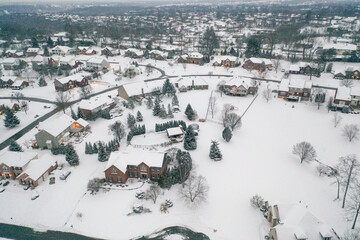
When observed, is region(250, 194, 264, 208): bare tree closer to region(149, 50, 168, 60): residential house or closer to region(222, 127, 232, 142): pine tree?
region(222, 127, 232, 142): pine tree

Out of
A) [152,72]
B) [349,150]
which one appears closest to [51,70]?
[152,72]

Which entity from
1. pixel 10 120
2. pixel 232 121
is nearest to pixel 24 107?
pixel 10 120

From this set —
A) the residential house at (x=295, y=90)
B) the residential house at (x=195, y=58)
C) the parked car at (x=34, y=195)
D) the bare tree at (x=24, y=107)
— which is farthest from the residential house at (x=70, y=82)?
the residential house at (x=295, y=90)

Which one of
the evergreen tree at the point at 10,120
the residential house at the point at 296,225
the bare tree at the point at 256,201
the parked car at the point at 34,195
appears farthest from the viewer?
the evergreen tree at the point at 10,120

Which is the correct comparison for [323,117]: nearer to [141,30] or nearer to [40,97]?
[40,97]

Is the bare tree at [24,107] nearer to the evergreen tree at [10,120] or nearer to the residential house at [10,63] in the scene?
the evergreen tree at [10,120]

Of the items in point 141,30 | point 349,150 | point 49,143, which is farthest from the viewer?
point 141,30
